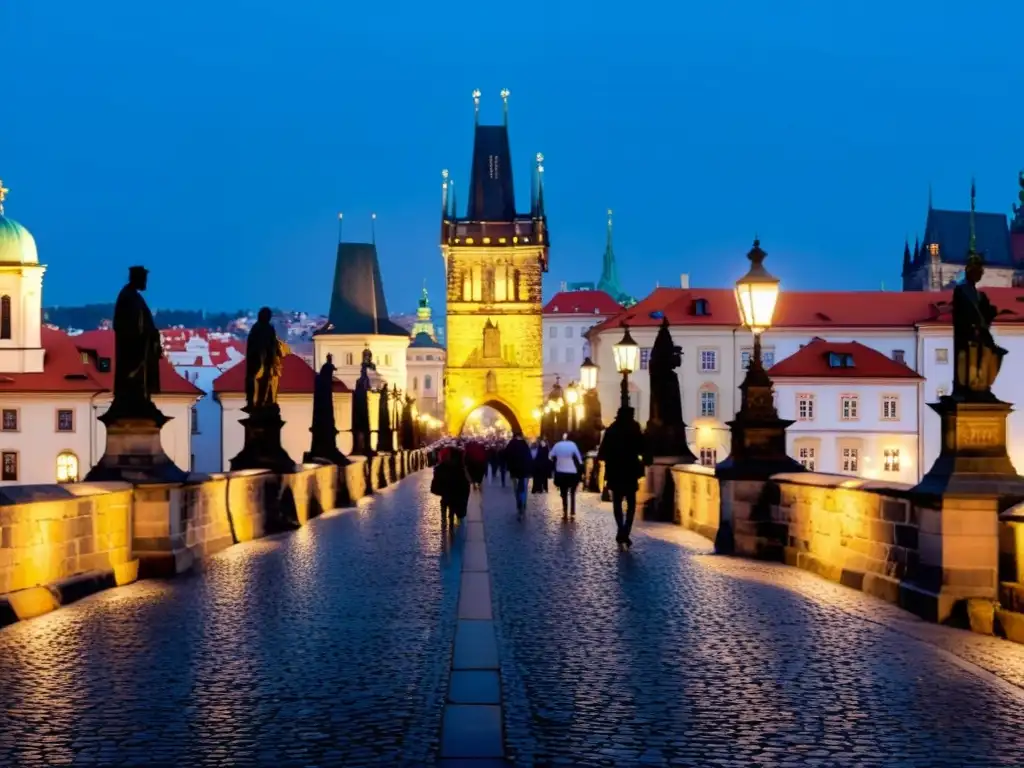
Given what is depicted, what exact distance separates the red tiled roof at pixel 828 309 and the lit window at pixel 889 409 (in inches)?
343

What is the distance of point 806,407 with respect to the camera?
3420 inches

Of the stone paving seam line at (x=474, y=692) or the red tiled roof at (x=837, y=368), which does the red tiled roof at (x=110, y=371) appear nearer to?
the red tiled roof at (x=837, y=368)

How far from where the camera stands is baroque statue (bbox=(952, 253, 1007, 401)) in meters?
12.0

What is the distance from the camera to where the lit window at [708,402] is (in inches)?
3829

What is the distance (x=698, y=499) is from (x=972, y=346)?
10.3 metres

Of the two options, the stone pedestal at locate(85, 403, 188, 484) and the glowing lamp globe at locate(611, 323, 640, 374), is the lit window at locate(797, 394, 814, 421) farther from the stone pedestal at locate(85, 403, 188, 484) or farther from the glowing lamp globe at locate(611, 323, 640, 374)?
the stone pedestal at locate(85, 403, 188, 484)

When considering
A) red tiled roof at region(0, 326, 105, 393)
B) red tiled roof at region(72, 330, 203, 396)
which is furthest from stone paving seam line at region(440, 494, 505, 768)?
red tiled roof at region(72, 330, 203, 396)

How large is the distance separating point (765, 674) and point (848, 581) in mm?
5214

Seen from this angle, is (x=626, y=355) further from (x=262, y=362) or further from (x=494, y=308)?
(x=494, y=308)

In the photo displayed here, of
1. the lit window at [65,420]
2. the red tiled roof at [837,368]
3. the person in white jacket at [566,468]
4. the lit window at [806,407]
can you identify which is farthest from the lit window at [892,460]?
the person in white jacket at [566,468]

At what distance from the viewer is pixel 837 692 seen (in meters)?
8.44

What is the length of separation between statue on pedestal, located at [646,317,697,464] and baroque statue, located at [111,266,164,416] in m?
12.9

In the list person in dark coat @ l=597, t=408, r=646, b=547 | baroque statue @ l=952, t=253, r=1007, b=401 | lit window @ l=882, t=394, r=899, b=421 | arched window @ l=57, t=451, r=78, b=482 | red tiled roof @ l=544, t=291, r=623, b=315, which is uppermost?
red tiled roof @ l=544, t=291, r=623, b=315

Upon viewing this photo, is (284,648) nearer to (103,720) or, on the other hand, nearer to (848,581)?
(103,720)
